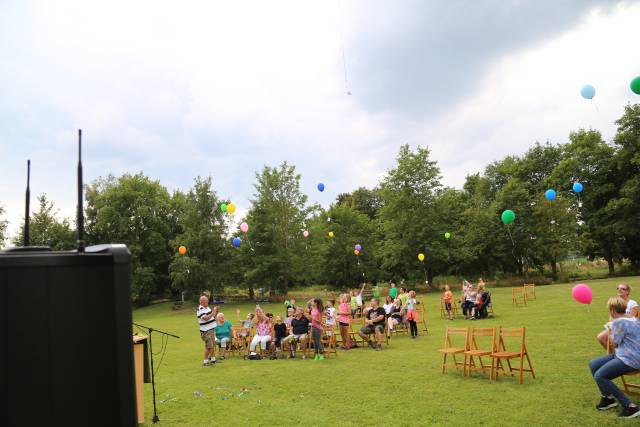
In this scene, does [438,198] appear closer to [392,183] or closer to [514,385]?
[392,183]

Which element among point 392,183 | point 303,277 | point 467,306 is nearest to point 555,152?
point 392,183

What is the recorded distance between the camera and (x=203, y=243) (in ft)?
125

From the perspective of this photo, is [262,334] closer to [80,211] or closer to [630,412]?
[630,412]

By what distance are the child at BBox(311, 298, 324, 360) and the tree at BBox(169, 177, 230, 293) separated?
2664cm

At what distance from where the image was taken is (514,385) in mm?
7602

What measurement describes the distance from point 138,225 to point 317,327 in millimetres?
40080

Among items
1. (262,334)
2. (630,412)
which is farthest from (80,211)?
(262,334)

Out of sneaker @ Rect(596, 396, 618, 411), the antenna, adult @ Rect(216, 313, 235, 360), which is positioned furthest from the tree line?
the antenna

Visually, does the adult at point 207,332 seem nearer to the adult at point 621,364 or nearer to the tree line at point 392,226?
the adult at point 621,364

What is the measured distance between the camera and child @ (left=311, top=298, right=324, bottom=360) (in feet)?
38.3

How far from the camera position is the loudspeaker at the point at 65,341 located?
1.87 meters

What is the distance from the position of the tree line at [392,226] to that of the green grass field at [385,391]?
2640cm

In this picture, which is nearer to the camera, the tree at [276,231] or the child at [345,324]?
the child at [345,324]

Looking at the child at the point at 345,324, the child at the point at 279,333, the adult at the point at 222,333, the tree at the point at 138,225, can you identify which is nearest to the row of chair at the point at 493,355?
the child at the point at 345,324
